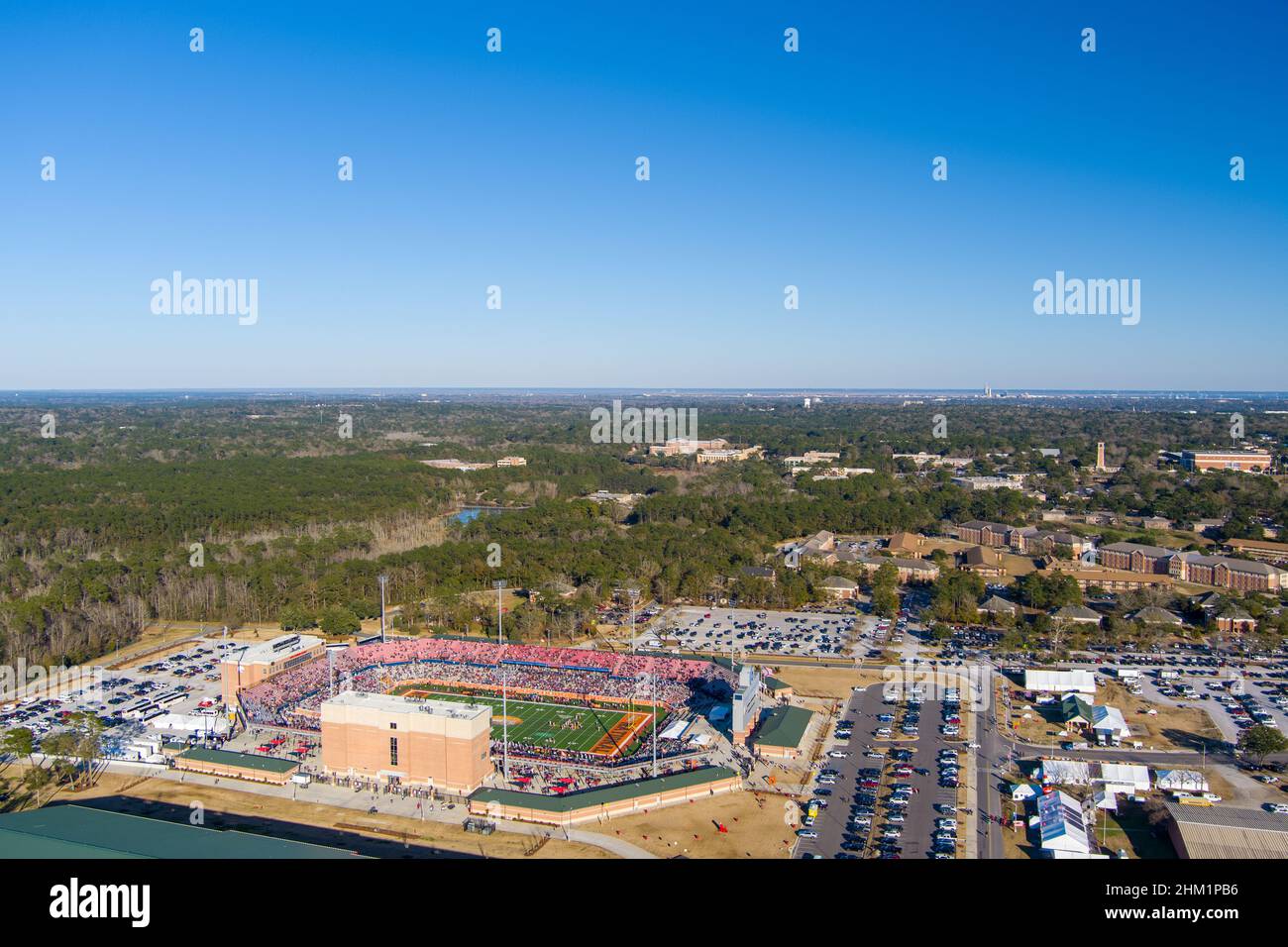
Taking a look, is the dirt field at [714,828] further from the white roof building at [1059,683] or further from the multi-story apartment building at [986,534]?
the multi-story apartment building at [986,534]

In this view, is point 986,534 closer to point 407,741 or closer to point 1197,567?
point 1197,567

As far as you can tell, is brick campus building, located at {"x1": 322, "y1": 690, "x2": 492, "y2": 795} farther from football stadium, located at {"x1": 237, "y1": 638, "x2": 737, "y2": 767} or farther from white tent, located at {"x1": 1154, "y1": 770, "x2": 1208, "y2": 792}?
white tent, located at {"x1": 1154, "y1": 770, "x2": 1208, "y2": 792}

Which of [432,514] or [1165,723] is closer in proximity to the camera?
[1165,723]

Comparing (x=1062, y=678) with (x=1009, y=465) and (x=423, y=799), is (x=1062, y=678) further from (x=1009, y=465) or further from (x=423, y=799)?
(x=1009, y=465)

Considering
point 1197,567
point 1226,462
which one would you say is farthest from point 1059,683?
point 1226,462

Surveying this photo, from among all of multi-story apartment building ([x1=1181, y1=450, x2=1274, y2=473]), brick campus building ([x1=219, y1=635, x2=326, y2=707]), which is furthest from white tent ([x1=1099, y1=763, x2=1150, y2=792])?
multi-story apartment building ([x1=1181, y1=450, x2=1274, y2=473])

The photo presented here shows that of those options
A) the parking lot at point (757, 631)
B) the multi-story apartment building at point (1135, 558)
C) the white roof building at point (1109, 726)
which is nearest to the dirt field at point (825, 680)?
the parking lot at point (757, 631)
